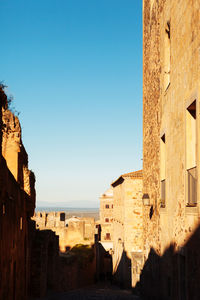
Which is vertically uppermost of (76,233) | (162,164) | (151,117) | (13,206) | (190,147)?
(151,117)

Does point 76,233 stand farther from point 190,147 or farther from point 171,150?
point 190,147

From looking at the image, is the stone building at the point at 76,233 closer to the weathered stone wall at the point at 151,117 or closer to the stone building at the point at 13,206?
the stone building at the point at 13,206

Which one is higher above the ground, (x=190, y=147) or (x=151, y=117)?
(x=151, y=117)

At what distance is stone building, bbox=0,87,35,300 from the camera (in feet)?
30.5

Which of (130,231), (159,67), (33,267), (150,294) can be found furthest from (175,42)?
(130,231)

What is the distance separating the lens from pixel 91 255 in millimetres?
29156

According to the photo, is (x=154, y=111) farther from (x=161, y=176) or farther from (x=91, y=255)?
(x=91, y=255)

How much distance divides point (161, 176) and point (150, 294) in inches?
174

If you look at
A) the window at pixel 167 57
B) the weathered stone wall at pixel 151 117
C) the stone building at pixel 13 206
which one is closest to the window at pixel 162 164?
the weathered stone wall at pixel 151 117

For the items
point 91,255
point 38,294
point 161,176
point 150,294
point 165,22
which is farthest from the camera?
point 91,255

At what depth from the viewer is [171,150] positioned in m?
9.22

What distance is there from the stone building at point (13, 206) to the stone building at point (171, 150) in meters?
3.93

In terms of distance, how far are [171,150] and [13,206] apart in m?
4.60

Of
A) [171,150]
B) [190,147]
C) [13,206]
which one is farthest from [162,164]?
[13,206]
